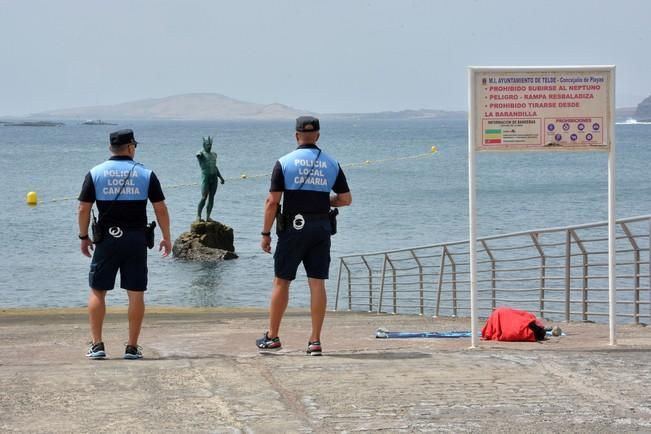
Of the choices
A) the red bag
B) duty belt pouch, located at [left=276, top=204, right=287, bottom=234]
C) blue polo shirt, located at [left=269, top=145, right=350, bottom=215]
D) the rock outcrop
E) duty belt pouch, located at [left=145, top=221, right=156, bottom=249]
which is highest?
blue polo shirt, located at [left=269, top=145, right=350, bottom=215]

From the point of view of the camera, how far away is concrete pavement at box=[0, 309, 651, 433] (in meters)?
6.62

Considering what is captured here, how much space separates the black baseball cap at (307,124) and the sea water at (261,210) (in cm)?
1839

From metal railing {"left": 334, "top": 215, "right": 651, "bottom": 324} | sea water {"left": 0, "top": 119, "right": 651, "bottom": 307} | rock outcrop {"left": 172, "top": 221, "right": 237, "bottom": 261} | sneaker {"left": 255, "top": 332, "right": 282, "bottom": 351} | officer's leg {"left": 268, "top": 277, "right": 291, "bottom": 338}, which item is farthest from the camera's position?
rock outcrop {"left": 172, "top": 221, "right": 237, "bottom": 261}

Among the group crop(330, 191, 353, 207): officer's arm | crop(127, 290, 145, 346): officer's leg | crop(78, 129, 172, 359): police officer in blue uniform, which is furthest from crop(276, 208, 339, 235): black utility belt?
crop(127, 290, 145, 346): officer's leg

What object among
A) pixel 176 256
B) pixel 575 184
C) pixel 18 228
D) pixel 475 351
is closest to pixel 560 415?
pixel 475 351

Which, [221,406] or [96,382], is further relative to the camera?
[96,382]

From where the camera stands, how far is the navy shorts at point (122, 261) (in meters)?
8.70

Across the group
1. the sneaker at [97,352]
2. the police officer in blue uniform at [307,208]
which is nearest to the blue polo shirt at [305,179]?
the police officer in blue uniform at [307,208]

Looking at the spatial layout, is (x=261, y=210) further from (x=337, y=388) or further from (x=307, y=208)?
(x=337, y=388)

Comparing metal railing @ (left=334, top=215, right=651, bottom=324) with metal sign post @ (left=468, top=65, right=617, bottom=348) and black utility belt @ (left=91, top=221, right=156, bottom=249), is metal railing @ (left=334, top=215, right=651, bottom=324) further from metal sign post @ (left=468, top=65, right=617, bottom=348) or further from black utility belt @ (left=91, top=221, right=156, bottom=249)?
black utility belt @ (left=91, top=221, right=156, bottom=249)

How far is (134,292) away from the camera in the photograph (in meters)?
8.87

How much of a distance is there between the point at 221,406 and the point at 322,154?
233cm

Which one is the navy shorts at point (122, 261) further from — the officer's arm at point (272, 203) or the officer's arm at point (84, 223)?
the officer's arm at point (272, 203)

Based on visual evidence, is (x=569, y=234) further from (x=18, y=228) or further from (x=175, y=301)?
(x=18, y=228)
